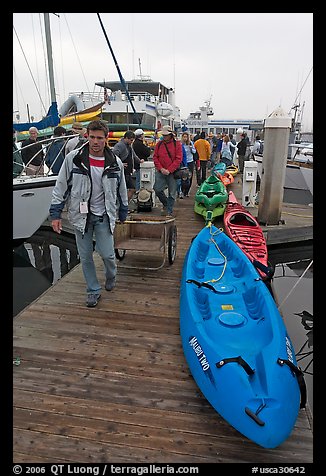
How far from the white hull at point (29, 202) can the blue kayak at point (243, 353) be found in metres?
3.83

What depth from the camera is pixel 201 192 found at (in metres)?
8.26

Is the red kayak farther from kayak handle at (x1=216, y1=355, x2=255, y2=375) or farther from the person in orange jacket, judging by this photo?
the person in orange jacket

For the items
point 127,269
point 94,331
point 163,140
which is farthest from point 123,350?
point 163,140

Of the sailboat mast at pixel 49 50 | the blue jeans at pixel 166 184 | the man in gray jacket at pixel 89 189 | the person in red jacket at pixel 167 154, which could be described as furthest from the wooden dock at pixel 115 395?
the sailboat mast at pixel 49 50

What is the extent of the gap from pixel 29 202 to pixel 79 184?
139 inches

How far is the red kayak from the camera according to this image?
164 inches

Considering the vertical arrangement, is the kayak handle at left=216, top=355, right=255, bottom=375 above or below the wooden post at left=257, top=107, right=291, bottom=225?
below

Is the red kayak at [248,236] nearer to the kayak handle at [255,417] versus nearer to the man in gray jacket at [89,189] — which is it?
the man in gray jacket at [89,189]

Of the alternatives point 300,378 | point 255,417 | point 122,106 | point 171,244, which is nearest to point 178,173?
point 171,244

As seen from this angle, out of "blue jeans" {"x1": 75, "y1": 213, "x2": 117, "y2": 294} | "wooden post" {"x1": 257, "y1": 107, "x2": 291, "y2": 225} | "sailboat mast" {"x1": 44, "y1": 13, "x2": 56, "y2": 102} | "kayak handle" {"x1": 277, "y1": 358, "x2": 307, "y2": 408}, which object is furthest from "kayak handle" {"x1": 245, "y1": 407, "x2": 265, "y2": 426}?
"sailboat mast" {"x1": 44, "y1": 13, "x2": 56, "y2": 102}

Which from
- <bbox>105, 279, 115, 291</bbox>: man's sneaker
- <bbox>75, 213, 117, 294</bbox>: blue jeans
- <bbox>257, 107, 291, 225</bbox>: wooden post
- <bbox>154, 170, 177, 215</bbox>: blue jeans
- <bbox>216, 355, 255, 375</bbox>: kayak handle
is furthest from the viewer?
<bbox>154, 170, 177, 215</bbox>: blue jeans

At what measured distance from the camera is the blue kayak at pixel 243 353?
7.07ft

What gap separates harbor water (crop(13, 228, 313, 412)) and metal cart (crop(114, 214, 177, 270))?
1.60 m

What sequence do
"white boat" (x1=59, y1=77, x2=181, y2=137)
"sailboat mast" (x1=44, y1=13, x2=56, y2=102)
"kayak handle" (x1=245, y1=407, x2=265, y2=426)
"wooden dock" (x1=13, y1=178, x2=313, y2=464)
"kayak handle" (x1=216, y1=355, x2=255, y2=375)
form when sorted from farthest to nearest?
"white boat" (x1=59, y1=77, x2=181, y2=137) → "sailboat mast" (x1=44, y1=13, x2=56, y2=102) → "kayak handle" (x1=216, y1=355, x2=255, y2=375) → "wooden dock" (x1=13, y1=178, x2=313, y2=464) → "kayak handle" (x1=245, y1=407, x2=265, y2=426)
